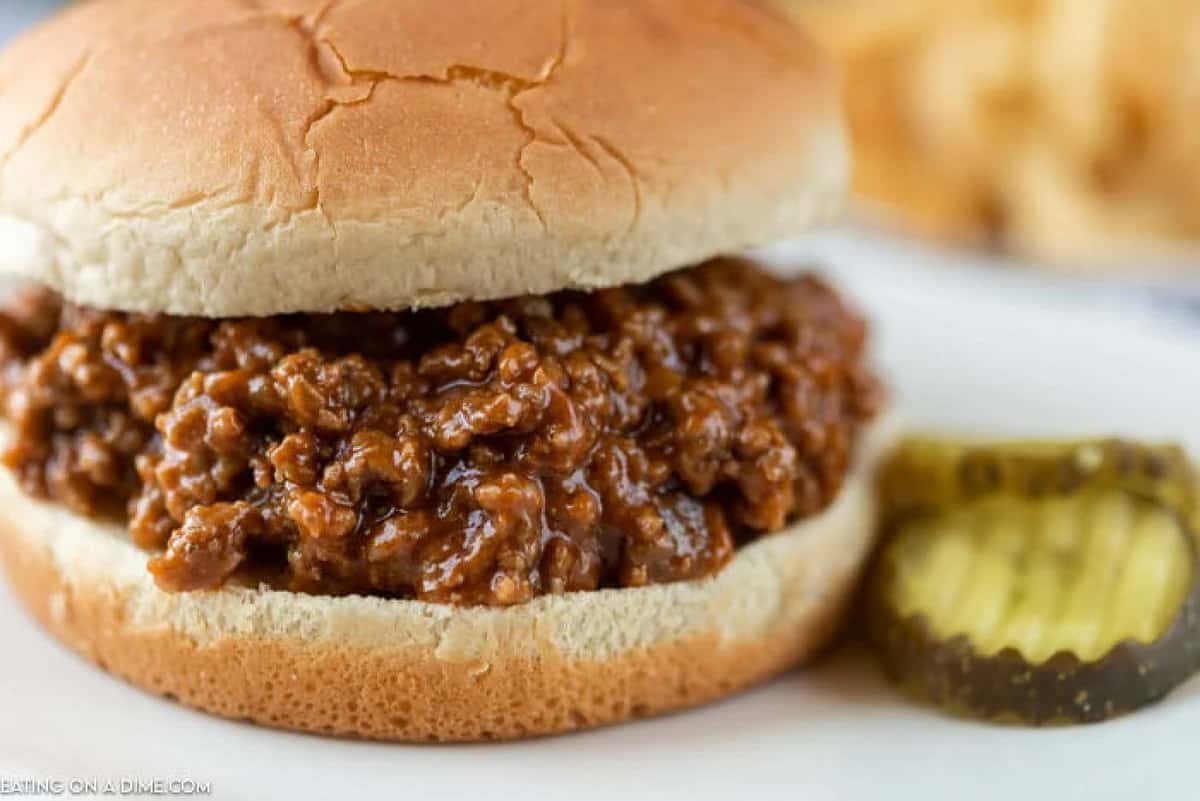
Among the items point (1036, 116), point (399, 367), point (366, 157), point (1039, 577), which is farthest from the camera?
point (1036, 116)

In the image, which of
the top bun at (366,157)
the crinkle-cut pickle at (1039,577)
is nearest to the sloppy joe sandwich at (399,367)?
the top bun at (366,157)

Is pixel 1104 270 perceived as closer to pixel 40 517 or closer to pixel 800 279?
pixel 800 279

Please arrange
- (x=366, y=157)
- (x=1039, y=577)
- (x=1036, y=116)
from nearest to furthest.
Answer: (x=366, y=157) < (x=1039, y=577) < (x=1036, y=116)

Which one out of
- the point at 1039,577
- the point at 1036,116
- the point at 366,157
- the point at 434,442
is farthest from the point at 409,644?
the point at 1036,116

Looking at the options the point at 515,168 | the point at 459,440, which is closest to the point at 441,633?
the point at 459,440

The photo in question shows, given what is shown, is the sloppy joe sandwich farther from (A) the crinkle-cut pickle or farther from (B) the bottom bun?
(A) the crinkle-cut pickle

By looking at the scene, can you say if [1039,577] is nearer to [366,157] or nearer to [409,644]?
[409,644]

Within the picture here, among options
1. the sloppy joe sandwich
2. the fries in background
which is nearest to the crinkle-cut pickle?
the sloppy joe sandwich
